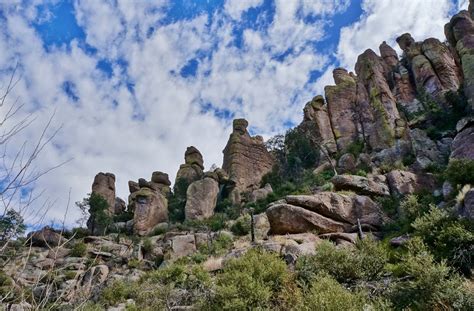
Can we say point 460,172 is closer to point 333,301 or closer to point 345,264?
point 345,264

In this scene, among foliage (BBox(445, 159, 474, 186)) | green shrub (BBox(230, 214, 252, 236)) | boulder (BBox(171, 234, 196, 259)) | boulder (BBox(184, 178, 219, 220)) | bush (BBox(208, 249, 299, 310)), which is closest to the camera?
bush (BBox(208, 249, 299, 310))

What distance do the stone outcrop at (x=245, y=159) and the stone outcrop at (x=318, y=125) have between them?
833 cm

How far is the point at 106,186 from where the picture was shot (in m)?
54.4

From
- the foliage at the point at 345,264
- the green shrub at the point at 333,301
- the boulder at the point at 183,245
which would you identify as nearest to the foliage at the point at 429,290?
the green shrub at the point at 333,301

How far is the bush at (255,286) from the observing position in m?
10.6

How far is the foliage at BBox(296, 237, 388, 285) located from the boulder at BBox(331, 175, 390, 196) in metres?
13.1

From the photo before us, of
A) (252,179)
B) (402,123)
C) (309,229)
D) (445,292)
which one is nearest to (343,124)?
(402,123)

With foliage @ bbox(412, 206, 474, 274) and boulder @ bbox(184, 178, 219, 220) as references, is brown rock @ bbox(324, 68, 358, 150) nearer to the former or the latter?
boulder @ bbox(184, 178, 219, 220)

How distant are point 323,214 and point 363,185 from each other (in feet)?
17.3

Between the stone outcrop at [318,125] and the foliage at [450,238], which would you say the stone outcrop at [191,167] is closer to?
the stone outcrop at [318,125]

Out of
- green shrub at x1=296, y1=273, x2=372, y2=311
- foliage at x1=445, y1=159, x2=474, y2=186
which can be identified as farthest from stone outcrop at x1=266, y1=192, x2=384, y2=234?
green shrub at x1=296, y1=273, x2=372, y2=311

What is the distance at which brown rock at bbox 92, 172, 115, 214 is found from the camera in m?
52.9

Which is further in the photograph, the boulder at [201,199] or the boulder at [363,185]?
the boulder at [201,199]

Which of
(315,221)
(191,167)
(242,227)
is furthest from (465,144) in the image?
(191,167)
